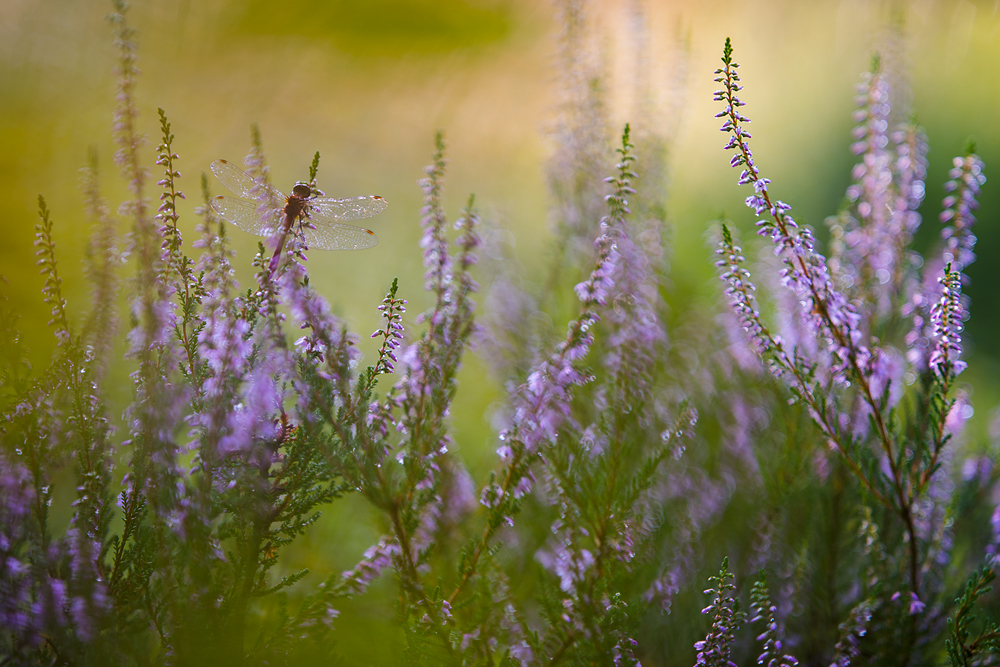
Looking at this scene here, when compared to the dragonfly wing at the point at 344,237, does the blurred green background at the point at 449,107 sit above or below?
above

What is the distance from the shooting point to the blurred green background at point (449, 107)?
286cm

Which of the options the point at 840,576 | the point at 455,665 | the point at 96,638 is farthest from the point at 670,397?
the point at 96,638

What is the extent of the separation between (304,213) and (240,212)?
1.41 feet

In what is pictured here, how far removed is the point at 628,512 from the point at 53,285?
53.4 inches

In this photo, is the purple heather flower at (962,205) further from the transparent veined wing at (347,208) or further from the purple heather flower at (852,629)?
the transparent veined wing at (347,208)

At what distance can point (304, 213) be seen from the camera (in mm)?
1397

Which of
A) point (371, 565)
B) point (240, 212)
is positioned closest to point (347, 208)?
point (240, 212)

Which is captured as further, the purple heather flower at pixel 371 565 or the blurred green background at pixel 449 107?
the blurred green background at pixel 449 107

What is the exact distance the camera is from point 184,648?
1.10 metres

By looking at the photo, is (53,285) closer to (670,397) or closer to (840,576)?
(670,397)

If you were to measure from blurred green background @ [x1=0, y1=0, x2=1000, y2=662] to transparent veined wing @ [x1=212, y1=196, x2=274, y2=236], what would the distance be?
3.09 ft

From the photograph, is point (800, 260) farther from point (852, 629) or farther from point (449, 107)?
point (449, 107)

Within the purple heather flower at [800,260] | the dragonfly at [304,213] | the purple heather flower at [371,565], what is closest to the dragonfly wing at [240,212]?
the dragonfly at [304,213]

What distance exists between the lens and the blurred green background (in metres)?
2.86
